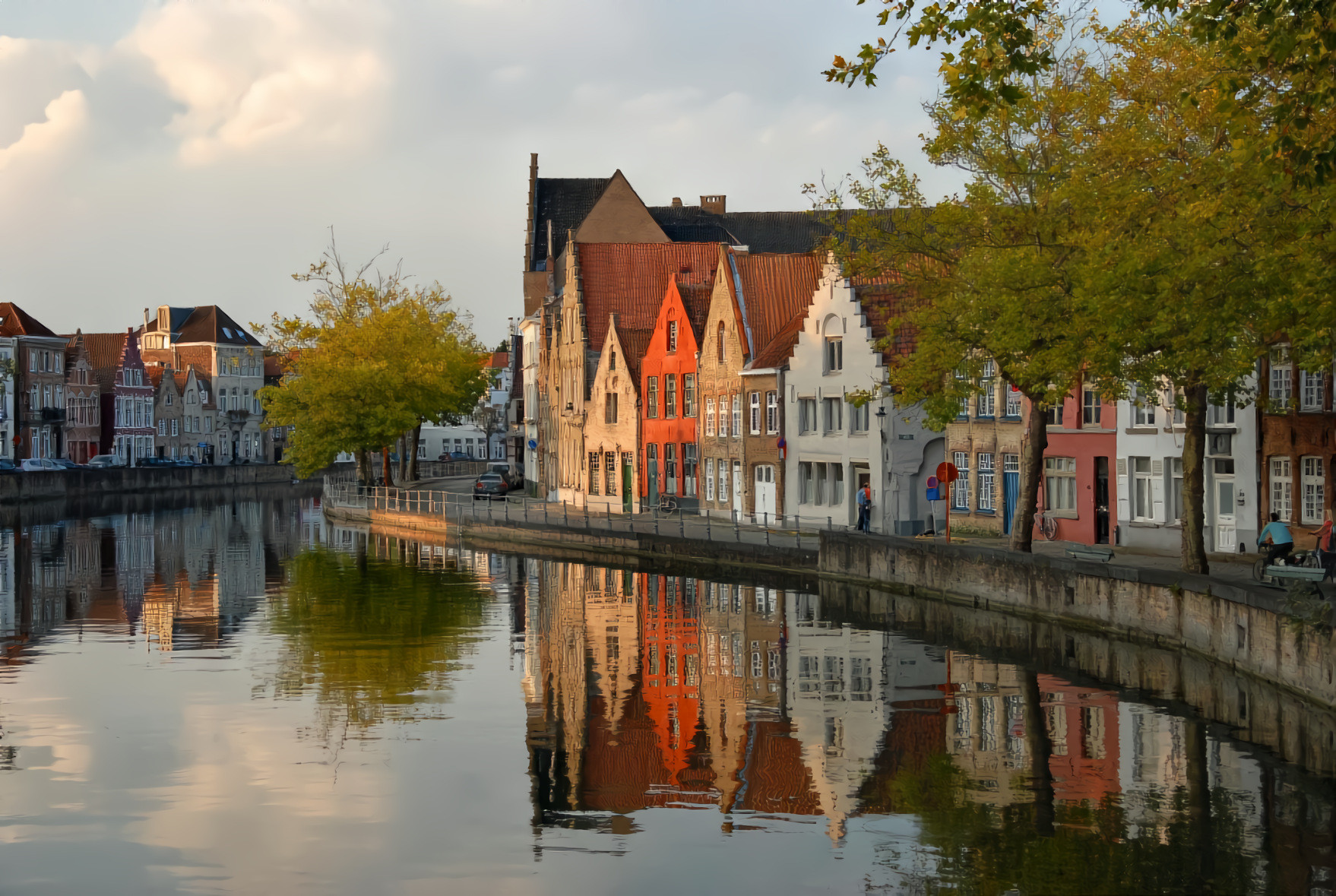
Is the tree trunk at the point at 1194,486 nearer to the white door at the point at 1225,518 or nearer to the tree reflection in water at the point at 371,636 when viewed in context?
the white door at the point at 1225,518

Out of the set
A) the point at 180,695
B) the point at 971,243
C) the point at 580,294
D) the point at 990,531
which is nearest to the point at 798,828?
the point at 180,695

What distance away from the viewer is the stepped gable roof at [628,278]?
240 ft

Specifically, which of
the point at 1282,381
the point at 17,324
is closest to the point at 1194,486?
the point at 1282,381

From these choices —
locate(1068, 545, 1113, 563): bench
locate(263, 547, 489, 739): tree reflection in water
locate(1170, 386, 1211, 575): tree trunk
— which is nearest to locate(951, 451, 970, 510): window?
locate(263, 547, 489, 739): tree reflection in water

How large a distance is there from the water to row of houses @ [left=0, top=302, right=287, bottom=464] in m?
75.9

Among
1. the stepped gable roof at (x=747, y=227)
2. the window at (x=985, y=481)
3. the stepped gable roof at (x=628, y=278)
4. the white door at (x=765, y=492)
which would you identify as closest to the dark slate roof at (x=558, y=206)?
the stepped gable roof at (x=747, y=227)

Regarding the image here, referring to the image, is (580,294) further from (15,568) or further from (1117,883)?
(1117,883)

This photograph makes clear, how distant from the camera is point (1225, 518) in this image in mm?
42062

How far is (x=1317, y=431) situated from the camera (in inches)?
1543

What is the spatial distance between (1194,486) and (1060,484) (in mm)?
15634

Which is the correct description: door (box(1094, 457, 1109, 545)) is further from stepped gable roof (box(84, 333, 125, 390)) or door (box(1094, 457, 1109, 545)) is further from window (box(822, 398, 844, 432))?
stepped gable roof (box(84, 333, 125, 390))

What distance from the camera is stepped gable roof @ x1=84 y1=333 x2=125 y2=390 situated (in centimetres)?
13775

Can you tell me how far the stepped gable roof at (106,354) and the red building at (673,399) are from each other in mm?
82742

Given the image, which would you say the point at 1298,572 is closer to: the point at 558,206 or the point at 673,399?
the point at 673,399
